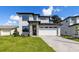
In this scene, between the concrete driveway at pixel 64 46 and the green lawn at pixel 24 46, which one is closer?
the green lawn at pixel 24 46

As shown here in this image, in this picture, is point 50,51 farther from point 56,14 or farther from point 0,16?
point 56,14

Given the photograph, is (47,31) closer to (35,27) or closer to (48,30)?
(48,30)

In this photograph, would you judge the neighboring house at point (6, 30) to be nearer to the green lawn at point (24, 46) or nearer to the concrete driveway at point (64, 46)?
the green lawn at point (24, 46)

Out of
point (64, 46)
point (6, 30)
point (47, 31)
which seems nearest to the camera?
point (64, 46)

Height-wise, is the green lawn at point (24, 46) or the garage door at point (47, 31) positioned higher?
the garage door at point (47, 31)

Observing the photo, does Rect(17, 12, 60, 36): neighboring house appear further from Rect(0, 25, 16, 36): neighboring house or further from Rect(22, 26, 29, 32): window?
Rect(0, 25, 16, 36): neighboring house

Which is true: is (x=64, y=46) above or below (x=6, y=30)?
below

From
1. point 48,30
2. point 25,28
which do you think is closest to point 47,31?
point 48,30

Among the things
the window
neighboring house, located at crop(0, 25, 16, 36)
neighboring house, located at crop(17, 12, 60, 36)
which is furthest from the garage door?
neighboring house, located at crop(0, 25, 16, 36)

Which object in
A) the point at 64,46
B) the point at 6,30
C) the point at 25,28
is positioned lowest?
the point at 64,46

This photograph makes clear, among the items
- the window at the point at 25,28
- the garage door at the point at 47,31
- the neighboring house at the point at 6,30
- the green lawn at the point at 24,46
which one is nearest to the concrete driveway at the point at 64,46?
the green lawn at the point at 24,46
